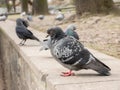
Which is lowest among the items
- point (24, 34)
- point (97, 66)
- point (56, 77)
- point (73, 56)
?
point (24, 34)

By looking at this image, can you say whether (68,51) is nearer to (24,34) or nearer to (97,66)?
(97,66)

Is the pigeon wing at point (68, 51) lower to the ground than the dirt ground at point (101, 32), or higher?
higher

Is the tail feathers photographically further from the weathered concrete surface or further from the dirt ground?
the dirt ground

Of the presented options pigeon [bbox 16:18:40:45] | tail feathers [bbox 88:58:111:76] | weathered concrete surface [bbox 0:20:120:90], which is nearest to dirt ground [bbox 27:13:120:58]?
pigeon [bbox 16:18:40:45]

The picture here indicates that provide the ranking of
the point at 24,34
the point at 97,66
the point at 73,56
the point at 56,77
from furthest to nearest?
the point at 24,34 < the point at 56,77 < the point at 97,66 < the point at 73,56

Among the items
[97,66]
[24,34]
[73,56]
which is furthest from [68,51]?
[24,34]

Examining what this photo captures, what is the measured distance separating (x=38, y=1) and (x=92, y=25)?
19.1 meters

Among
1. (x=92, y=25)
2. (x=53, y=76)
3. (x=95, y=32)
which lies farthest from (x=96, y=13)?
(x=53, y=76)

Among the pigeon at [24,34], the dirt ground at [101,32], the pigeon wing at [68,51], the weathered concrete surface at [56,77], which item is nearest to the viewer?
the weathered concrete surface at [56,77]

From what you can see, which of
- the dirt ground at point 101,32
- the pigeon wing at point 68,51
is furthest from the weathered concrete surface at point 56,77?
the dirt ground at point 101,32

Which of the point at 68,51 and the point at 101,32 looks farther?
the point at 101,32

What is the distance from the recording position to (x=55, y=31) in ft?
18.5

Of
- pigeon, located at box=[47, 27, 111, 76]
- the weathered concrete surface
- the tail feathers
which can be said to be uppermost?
pigeon, located at box=[47, 27, 111, 76]

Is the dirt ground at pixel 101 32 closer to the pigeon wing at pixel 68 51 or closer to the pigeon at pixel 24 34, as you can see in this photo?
the pigeon at pixel 24 34
